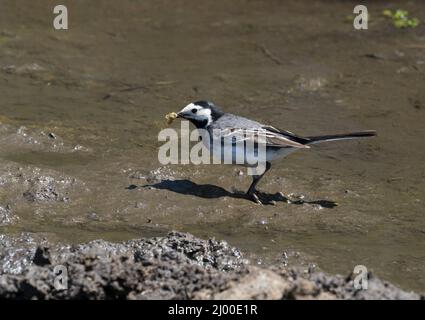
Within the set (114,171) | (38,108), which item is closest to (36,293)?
(114,171)

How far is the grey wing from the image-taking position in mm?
9250

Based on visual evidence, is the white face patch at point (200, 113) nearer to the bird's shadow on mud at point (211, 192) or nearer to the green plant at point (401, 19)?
the bird's shadow on mud at point (211, 192)

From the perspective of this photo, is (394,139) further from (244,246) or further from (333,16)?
(333,16)

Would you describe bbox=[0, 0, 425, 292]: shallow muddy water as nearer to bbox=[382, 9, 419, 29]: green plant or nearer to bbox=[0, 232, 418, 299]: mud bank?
bbox=[382, 9, 419, 29]: green plant

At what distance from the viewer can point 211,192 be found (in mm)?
9289

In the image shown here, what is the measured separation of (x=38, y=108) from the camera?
11641 mm

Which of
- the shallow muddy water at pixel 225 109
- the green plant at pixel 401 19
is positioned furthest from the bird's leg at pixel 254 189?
the green plant at pixel 401 19

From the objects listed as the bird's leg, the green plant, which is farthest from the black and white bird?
the green plant

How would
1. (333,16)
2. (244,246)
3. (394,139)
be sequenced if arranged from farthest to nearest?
(333,16) < (394,139) < (244,246)

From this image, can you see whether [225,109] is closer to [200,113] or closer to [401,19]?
[200,113]

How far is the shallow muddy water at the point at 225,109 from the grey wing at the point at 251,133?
510 mm

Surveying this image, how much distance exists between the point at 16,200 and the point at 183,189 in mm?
1643

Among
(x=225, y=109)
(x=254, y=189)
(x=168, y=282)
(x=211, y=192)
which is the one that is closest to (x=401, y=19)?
(x=225, y=109)

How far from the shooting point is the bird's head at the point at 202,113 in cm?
949
